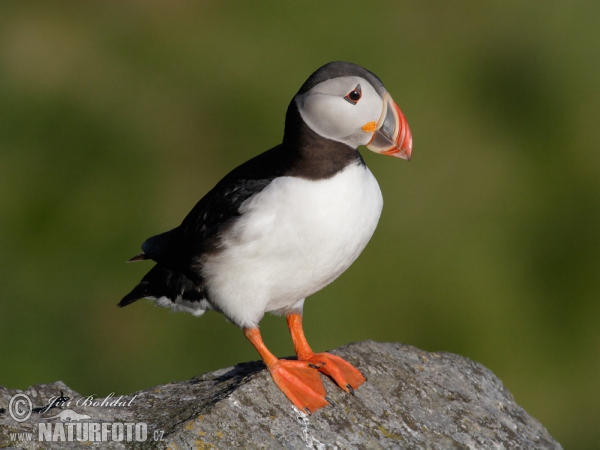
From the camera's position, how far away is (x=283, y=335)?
9.05m

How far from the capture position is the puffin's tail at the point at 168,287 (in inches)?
204

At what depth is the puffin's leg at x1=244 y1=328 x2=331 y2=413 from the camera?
14.7 ft

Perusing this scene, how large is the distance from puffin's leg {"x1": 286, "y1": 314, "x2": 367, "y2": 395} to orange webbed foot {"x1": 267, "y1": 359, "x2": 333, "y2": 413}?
7 cm

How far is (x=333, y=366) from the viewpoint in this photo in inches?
192

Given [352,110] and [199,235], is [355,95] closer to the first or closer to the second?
[352,110]

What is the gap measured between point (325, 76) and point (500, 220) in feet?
20.5

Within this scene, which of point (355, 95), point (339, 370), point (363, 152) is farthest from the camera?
point (363, 152)

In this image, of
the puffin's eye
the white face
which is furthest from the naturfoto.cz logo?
the puffin's eye

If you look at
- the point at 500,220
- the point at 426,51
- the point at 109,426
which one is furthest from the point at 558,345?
the point at 109,426

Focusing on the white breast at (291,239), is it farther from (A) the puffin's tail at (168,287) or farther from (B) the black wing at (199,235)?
(A) the puffin's tail at (168,287)

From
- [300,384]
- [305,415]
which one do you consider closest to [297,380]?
[300,384]

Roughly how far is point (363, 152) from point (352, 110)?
5.99m

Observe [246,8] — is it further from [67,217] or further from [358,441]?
[358,441]

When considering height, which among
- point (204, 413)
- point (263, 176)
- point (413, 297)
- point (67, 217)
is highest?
point (67, 217)
